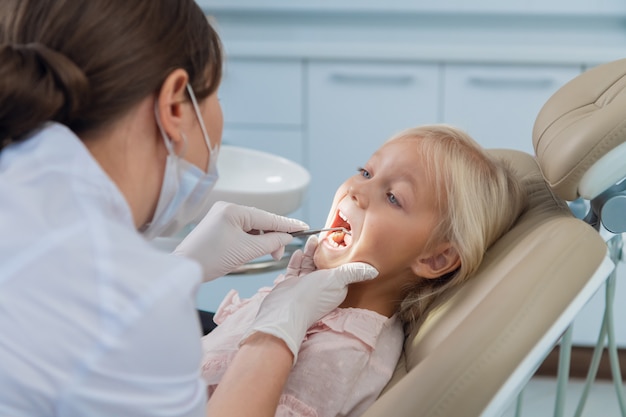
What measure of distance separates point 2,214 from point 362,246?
0.71m

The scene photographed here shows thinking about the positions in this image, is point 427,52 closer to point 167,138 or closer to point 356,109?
point 356,109

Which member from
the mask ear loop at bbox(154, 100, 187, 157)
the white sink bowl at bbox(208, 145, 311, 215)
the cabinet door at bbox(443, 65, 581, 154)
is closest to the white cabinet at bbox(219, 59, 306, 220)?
the cabinet door at bbox(443, 65, 581, 154)

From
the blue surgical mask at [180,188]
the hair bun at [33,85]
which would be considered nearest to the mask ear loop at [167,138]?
the blue surgical mask at [180,188]

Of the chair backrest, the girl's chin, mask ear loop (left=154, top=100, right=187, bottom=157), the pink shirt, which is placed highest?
mask ear loop (left=154, top=100, right=187, bottom=157)

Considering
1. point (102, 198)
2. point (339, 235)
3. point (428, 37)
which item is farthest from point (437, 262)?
point (428, 37)

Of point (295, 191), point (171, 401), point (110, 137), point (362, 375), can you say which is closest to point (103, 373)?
point (171, 401)

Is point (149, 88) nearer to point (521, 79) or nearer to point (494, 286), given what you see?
point (494, 286)

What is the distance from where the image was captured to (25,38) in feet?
2.90

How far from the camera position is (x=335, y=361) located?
1236 mm

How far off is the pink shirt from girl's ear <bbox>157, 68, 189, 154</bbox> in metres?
0.44

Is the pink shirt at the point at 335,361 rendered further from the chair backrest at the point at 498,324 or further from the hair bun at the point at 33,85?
the hair bun at the point at 33,85

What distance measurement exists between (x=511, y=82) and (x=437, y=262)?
5.15ft

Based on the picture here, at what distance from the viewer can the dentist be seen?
746 millimetres

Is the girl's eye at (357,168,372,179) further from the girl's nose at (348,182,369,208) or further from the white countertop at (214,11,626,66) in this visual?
the white countertop at (214,11,626,66)
